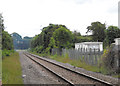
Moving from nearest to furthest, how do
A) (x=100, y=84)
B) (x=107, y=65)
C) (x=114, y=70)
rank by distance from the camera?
(x=100, y=84) → (x=114, y=70) → (x=107, y=65)

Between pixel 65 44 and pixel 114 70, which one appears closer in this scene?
pixel 114 70

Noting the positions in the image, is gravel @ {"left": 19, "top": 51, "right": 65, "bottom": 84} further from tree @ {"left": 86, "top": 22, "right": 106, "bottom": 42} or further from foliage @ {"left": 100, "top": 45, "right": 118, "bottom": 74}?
tree @ {"left": 86, "top": 22, "right": 106, "bottom": 42}

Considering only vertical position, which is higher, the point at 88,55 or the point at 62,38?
the point at 62,38

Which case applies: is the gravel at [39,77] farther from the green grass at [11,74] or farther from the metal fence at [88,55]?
the metal fence at [88,55]

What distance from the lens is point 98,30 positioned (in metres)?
62.2

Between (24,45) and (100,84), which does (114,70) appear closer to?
(100,84)

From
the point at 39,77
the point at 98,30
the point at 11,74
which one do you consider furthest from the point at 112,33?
the point at 11,74

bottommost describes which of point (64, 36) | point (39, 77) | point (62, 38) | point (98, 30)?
point (39, 77)

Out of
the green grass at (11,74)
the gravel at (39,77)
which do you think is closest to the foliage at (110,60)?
the gravel at (39,77)

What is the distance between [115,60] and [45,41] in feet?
110

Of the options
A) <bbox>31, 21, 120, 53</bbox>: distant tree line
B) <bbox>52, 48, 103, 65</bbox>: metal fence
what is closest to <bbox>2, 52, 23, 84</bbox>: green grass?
<bbox>52, 48, 103, 65</bbox>: metal fence

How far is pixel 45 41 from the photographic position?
42.8 m

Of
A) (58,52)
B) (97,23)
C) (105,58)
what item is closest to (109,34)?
(58,52)

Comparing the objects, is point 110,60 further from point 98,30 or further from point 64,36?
point 98,30
